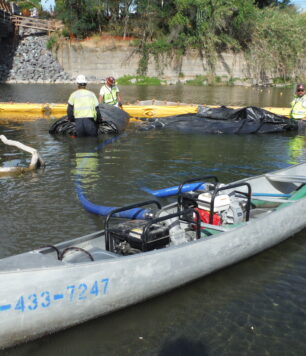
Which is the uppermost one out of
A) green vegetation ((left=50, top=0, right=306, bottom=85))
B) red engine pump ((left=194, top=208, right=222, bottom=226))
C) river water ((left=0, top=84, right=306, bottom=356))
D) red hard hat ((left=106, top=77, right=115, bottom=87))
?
green vegetation ((left=50, top=0, right=306, bottom=85))

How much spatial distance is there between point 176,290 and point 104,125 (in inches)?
386

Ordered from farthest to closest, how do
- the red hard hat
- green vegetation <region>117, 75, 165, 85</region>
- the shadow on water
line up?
green vegetation <region>117, 75, 165, 85</region> → the red hard hat → the shadow on water

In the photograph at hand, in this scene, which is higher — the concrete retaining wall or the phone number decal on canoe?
the concrete retaining wall

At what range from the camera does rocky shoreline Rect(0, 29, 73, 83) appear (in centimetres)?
3941

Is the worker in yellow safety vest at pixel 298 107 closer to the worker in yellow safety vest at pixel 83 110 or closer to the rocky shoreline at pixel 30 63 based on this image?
the worker in yellow safety vest at pixel 83 110

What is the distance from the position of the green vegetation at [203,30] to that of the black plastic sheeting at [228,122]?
24759mm

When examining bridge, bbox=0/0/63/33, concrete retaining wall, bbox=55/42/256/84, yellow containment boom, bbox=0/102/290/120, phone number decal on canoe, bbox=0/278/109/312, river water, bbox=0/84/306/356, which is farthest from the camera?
bridge, bbox=0/0/63/33

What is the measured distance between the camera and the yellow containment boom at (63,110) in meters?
16.7

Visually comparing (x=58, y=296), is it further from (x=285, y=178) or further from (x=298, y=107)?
(x=298, y=107)

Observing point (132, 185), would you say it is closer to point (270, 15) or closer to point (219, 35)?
point (219, 35)

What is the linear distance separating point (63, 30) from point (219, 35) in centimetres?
1561

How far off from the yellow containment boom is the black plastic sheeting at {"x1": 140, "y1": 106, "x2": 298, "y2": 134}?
161 cm

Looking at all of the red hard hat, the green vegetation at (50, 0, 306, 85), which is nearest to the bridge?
the green vegetation at (50, 0, 306, 85)

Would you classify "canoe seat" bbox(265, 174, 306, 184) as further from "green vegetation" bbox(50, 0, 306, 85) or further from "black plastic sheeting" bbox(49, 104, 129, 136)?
"green vegetation" bbox(50, 0, 306, 85)
